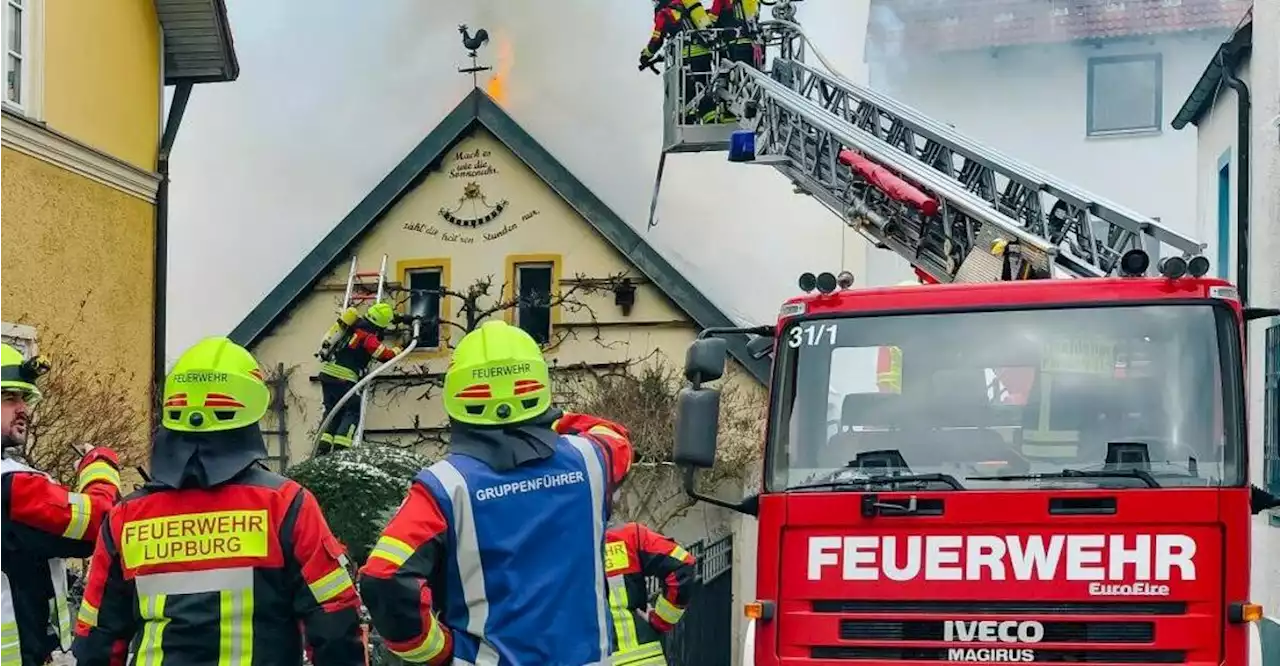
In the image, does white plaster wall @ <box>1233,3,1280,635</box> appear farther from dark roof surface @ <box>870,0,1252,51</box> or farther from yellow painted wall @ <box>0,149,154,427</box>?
dark roof surface @ <box>870,0,1252,51</box>

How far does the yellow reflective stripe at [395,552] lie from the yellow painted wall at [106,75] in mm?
7700

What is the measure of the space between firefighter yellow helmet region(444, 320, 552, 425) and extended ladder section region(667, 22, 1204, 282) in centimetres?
374

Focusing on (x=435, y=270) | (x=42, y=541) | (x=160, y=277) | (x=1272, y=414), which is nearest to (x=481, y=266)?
(x=435, y=270)

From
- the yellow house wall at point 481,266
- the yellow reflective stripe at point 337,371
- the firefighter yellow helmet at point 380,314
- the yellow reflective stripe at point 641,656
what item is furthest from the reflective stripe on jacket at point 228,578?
the yellow house wall at point 481,266

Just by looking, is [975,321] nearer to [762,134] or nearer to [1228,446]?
[1228,446]

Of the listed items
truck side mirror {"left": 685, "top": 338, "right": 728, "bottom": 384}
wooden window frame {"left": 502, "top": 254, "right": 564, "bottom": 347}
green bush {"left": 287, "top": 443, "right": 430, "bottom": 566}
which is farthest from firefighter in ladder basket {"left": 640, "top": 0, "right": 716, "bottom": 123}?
truck side mirror {"left": 685, "top": 338, "right": 728, "bottom": 384}

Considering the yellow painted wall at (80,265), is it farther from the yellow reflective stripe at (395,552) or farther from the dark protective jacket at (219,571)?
the yellow reflective stripe at (395,552)

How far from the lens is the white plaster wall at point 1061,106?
21.4 meters

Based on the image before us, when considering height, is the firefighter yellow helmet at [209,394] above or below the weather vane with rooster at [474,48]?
below

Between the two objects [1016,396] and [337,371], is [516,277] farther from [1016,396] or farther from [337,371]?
[1016,396]

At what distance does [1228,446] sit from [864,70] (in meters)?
18.7

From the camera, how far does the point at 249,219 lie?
60.7ft

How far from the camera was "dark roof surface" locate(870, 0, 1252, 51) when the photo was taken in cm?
2177

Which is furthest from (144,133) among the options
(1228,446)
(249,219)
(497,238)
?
(1228,446)
